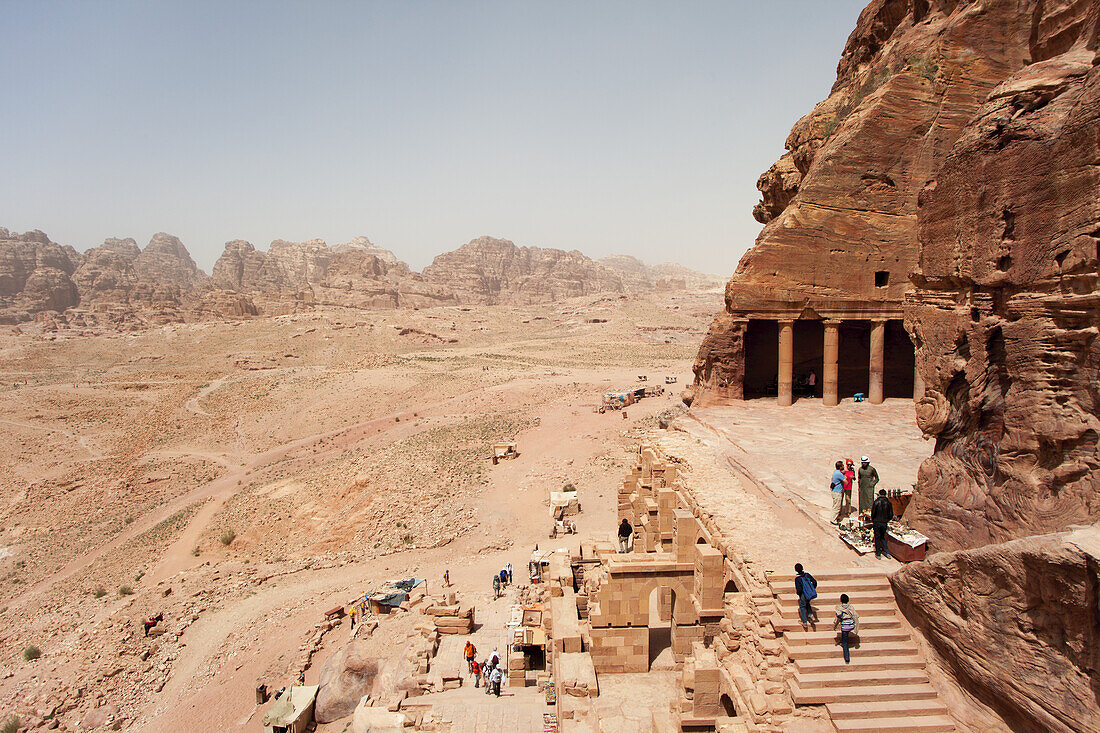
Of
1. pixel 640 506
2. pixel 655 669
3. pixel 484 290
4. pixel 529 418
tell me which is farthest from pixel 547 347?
pixel 484 290

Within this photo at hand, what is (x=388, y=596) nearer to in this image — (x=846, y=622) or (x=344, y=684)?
(x=344, y=684)

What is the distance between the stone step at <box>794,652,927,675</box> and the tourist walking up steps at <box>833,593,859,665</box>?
0.12 metres

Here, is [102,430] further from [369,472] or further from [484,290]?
[484,290]

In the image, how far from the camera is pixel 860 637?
8.34m

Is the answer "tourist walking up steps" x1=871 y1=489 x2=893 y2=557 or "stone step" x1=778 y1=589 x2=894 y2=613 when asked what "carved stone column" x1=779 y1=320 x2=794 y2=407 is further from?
"stone step" x1=778 y1=589 x2=894 y2=613

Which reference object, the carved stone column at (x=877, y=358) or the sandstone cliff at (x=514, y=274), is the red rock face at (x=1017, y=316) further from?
the sandstone cliff at (x=514, y=274)

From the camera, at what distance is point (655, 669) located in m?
10.7

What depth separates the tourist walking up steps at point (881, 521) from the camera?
31.0ft

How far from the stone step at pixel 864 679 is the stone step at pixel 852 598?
97 centimetres

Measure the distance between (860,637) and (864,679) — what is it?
1.84 feet

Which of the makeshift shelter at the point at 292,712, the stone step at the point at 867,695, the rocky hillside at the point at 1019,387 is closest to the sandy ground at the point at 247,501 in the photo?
the makeshift shelter at the point at 292,712

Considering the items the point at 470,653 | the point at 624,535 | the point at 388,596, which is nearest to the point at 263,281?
the point at 388,596

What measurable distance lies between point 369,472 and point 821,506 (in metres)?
19.8

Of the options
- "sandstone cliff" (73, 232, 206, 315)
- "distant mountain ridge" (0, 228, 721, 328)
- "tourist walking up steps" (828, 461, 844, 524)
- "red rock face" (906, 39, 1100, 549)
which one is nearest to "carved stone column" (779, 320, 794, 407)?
"tourist walking up steps" (828, 461, 844, 524)
